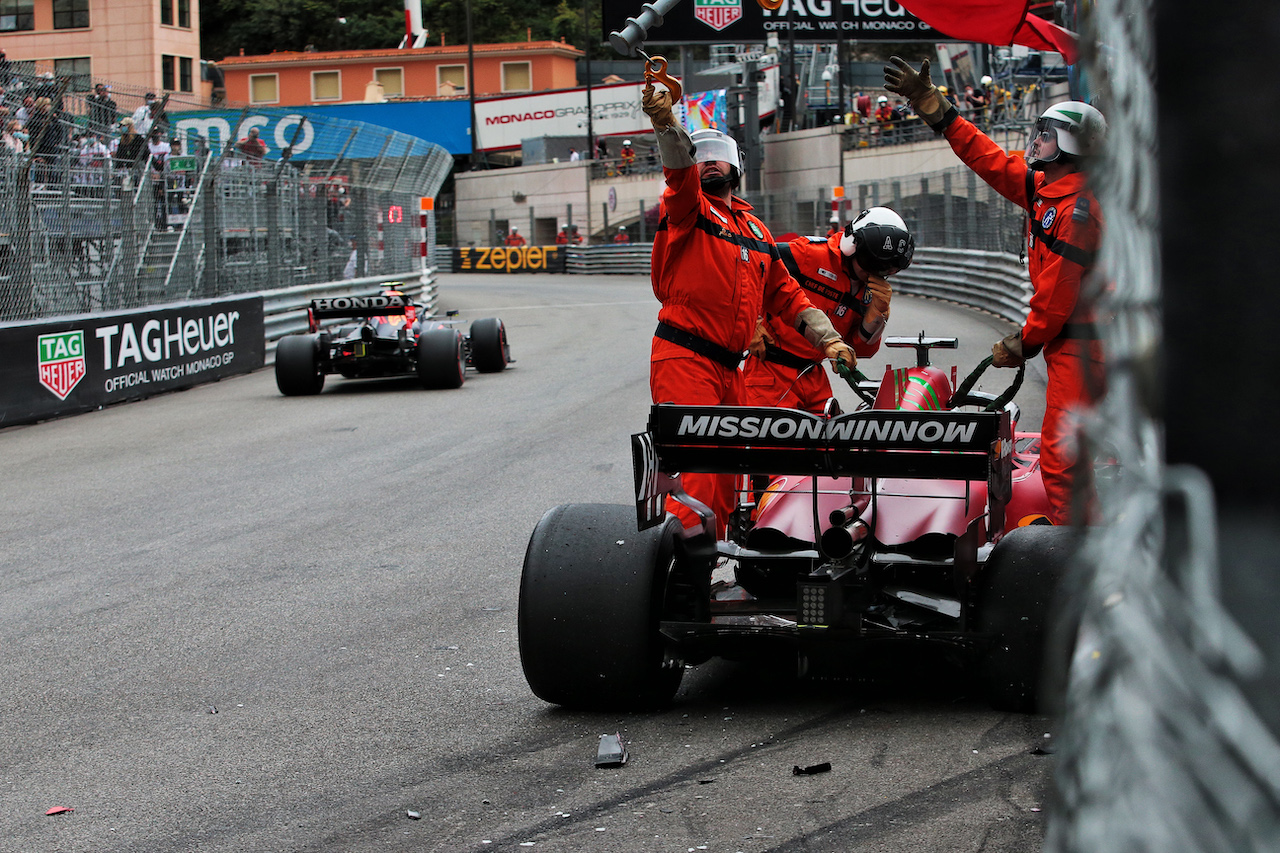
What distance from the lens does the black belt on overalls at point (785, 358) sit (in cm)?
634

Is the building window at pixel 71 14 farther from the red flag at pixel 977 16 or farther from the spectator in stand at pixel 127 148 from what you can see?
the red flag at pixel 977 16

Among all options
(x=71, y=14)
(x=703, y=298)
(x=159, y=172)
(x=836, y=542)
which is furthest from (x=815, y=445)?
Answer: (x=71, y=14)

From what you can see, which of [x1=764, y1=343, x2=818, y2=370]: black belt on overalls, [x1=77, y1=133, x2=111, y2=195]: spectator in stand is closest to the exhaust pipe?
[x1=764, y1=343, x2=818, y2=370]: black belt on overalls

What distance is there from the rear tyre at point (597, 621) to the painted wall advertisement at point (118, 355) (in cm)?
934

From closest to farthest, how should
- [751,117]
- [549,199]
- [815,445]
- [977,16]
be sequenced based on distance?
[815,445] < [977,16] < [751,117] < [549,199]

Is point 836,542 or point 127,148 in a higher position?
point 127,148

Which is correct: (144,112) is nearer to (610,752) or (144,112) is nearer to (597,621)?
(597,621)

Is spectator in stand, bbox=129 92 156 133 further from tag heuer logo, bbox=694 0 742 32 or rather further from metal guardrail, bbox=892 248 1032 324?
tag heuer logo, bbox=694 0 742 32

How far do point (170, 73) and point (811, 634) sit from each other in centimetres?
5441

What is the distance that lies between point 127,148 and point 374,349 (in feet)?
12.3

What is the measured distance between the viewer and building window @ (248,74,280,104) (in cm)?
7100

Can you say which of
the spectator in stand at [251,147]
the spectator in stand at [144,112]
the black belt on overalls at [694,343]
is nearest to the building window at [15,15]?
the spectator in stand at [251,147]

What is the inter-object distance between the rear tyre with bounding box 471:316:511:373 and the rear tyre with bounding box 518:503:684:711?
439 inches

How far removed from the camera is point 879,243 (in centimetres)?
601
